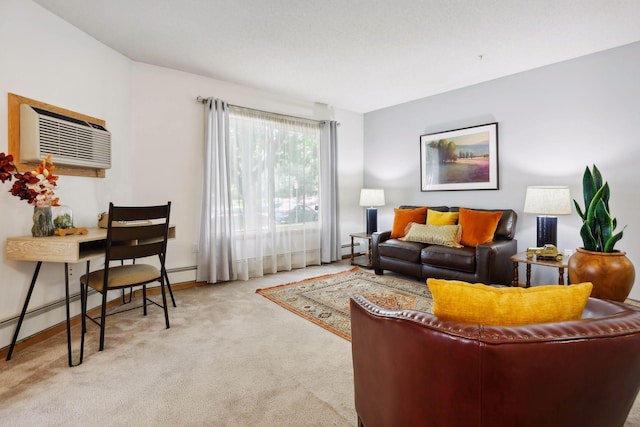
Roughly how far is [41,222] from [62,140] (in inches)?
27.6

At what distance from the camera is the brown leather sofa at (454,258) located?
3.45 m

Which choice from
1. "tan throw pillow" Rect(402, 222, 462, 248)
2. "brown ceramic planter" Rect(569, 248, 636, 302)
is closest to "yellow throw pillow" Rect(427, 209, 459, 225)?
"tan throw pillow" Rect(402, 222, 462, 248)

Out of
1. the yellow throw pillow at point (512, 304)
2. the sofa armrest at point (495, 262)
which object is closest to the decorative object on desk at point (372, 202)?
the sofa armrest at point (495, 262)

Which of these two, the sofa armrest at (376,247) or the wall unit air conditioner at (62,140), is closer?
the wall unit air conditioner at (62,140)

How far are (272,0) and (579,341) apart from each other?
8.83ft

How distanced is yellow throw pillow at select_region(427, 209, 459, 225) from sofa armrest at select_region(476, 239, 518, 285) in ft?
1.97

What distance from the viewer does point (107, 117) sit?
3219 millimetres

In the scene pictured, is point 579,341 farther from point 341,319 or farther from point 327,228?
point 327,228

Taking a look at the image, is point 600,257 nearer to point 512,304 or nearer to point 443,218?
point 443,218

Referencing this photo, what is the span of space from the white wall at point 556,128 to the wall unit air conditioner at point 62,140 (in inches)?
159

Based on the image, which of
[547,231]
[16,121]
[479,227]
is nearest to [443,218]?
[479,227]

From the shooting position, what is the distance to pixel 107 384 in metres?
1.94

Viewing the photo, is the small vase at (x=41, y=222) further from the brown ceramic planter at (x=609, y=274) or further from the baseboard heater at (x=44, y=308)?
the brown ceramic planter at (x=609, y=274)

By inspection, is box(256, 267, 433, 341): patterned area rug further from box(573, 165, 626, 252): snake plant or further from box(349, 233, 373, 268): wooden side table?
box(573, 165, 626, 252): snake plant
